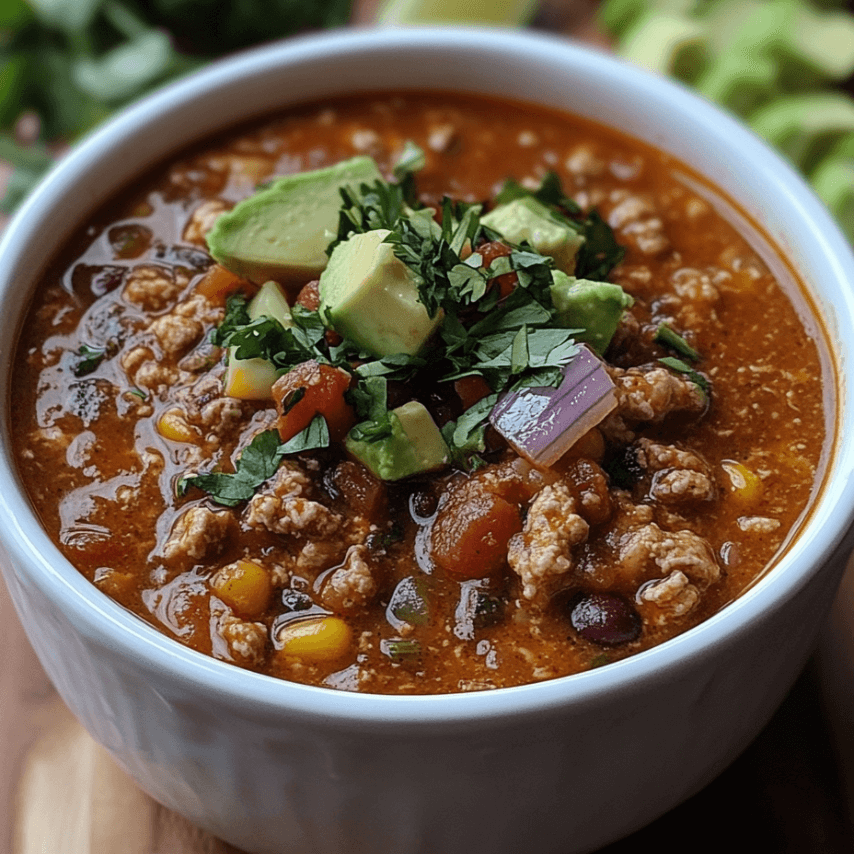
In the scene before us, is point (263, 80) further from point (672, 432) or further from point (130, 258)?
point (672, 432)

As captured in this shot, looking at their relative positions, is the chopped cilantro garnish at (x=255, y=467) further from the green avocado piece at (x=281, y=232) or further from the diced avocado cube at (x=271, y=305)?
the green avocado piece at (x=281, y=232)

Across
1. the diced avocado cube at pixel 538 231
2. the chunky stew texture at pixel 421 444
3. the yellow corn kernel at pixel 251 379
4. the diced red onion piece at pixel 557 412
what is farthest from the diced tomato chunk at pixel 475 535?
the diced avocado cube at pixel 538 231

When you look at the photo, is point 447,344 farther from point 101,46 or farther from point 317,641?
point 101,46

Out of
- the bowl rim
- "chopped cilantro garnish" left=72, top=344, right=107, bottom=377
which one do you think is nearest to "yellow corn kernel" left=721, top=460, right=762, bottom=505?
the bowl rim

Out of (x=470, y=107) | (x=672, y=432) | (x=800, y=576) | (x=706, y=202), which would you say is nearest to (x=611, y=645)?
(x=800, y=576)

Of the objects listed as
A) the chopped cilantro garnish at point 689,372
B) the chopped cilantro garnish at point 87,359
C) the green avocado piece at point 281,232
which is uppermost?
the green avocado piece at point 281,232
